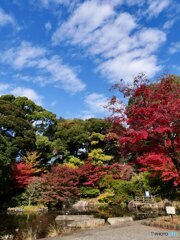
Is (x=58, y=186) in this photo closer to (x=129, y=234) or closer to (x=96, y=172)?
(x=96, y=172)

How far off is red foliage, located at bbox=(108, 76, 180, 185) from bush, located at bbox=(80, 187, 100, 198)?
1553cm

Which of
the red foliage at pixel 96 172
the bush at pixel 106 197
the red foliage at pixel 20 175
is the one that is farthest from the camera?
the red foliage at pixel 96 172

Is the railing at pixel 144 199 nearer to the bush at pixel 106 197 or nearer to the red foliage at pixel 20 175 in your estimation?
the bush at pixel 106 197

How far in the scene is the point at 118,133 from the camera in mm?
9586

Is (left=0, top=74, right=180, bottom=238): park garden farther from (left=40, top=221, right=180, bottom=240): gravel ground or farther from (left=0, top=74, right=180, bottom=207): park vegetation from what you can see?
(left=40, top=221, right=180, bottom=240): gravel ground

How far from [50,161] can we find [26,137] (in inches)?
174

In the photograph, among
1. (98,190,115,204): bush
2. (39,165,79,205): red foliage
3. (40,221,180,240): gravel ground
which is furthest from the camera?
(98,190,115,204): bush

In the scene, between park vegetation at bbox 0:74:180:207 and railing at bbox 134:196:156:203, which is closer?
park vegetation at bbox 0:74:180:207

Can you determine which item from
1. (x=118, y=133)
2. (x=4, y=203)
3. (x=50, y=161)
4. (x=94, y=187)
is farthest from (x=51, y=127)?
(x=118, y=133)

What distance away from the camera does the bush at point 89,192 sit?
2439 centimetres

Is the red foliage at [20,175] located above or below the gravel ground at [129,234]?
above

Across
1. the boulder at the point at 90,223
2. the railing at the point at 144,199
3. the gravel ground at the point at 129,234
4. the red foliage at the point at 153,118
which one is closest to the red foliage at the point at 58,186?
the railing at the point at 144,199

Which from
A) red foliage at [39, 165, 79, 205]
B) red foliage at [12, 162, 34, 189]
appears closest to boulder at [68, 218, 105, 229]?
red foliage at [39, 165, 79, 205]

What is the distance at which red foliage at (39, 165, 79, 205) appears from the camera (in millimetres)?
20859
